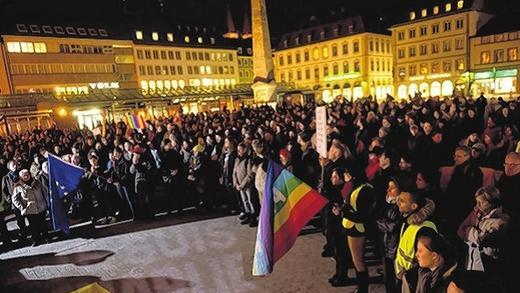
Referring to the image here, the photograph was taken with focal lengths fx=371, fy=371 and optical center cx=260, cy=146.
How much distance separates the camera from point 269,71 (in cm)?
2573

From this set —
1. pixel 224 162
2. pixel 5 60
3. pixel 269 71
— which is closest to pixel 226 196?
pixel 224 162

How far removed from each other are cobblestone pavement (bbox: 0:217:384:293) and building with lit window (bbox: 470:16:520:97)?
137 feet

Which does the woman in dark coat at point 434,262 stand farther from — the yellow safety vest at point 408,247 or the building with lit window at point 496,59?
the building with lit window at point 496,59

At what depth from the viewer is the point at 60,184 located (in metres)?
8.28

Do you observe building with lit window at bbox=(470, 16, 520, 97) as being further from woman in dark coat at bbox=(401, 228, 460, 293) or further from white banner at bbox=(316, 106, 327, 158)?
woman in dark coat at bbox=(401, 228, 460, 293)

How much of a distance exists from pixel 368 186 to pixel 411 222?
3.79ft

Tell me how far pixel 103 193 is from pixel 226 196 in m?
3.06

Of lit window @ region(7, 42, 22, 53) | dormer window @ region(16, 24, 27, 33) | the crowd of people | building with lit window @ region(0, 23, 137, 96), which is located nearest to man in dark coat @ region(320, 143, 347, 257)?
the crowd of people

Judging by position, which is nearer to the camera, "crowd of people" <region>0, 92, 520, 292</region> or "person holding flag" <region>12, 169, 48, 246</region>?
"crowd of people" <region>0, 92, 520, 292</region>

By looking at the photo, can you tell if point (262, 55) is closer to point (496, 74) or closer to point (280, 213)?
point (280, 213)

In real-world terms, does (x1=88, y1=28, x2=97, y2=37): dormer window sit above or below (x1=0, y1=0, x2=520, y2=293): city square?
above

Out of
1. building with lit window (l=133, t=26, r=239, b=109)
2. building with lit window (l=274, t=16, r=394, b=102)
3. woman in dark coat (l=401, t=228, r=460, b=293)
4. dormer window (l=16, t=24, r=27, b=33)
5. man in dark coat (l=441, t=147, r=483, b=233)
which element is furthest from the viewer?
building with lit window (l=274, t=16, r=394, b=102)

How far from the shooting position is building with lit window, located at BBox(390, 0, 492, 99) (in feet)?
150

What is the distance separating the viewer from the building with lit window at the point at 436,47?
4559 centimetres
